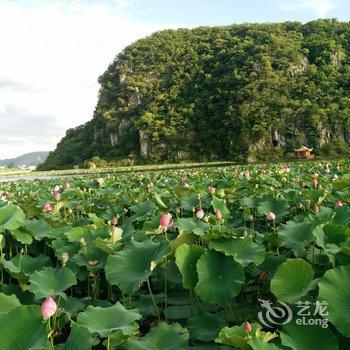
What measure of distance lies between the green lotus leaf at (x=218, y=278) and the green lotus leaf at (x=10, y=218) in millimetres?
1607

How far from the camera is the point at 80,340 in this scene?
159 cm

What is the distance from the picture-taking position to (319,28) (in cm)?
6812

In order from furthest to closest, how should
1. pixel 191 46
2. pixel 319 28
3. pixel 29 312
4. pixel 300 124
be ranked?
pixel 191 46 < pixel 319 28 < pixel 300 124 < pixel 29 312

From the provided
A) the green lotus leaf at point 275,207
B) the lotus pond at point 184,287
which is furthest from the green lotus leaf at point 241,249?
the green lotus leaf at point 275,207

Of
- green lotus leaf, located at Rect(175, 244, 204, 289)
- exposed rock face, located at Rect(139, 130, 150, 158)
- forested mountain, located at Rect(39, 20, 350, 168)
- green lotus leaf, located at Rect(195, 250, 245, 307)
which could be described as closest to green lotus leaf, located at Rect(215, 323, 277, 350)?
green lotus leaf, located at Rect(195, 250, 245, 307)

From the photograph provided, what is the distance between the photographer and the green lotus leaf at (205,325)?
2263 mm

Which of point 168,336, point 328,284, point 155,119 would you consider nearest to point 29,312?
point 168,336

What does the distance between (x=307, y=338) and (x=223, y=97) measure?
214 feet

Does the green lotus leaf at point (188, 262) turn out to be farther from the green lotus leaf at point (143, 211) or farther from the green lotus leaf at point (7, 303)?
the green lotus leaf at point (143, 211)

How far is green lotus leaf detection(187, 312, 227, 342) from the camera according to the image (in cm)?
226

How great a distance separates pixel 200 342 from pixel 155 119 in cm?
6782

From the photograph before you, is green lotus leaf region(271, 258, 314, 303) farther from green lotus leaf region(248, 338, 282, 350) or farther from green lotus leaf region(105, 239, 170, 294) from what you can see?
green lotus leaf region(105, 239, 170, 294)

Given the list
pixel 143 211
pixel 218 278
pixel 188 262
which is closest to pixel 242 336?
pixel 218 278

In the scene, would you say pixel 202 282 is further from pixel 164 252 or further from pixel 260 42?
pixel 260 42
